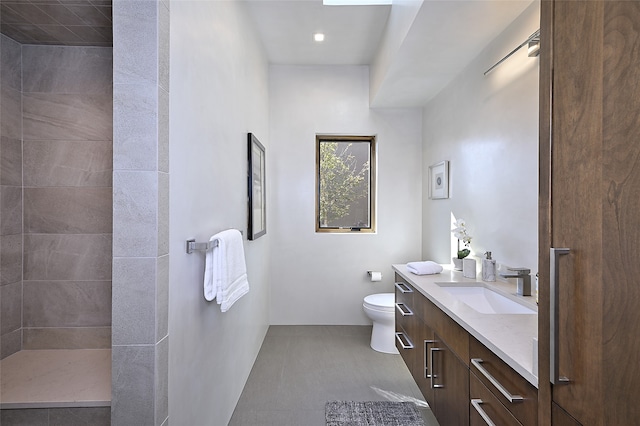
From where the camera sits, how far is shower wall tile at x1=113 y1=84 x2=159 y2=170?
4.00 feet

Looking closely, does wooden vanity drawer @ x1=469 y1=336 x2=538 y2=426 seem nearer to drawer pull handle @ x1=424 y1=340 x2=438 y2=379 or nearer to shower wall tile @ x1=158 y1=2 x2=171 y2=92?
drawer pull handle @ x1=424 y1=340 x2=438 y2=379

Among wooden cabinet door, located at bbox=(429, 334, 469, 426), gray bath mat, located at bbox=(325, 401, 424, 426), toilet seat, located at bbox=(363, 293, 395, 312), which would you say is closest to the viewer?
wooden cabinet door, located at bbox=(429, 334, 469, 426)

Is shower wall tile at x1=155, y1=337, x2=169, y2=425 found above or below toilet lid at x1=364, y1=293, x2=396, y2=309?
above

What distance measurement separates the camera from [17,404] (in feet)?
4.66

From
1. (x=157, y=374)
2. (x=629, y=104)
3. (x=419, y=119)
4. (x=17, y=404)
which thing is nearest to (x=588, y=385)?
(x=629, y=104)

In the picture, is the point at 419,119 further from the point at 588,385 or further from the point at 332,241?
the point at 588,385

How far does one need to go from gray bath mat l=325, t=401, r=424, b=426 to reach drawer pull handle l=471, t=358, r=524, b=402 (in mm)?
1051

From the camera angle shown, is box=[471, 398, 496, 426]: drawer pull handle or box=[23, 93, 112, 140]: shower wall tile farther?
box=[23, 93, 112, 140]: shower wall tile

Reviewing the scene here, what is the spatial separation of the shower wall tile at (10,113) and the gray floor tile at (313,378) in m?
2.00

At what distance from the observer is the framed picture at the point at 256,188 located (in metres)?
2.79

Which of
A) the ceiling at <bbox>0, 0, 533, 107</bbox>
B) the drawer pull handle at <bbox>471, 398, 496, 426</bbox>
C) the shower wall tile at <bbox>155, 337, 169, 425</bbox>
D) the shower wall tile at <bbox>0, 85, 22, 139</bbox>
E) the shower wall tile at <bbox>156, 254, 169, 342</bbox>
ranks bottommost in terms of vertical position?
the drawer pull handle at <bbox>471, 398, 496, 426</bbox>

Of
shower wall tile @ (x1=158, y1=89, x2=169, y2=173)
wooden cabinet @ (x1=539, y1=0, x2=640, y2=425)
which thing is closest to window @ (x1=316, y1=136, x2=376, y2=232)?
shower wall tile @ (x1=158, y1=89, x2=169, y2=173)

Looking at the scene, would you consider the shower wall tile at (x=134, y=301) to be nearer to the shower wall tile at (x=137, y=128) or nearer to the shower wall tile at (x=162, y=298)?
the shower wall tile at (x=162, y=298)

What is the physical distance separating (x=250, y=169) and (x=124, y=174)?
1583 millimetres
